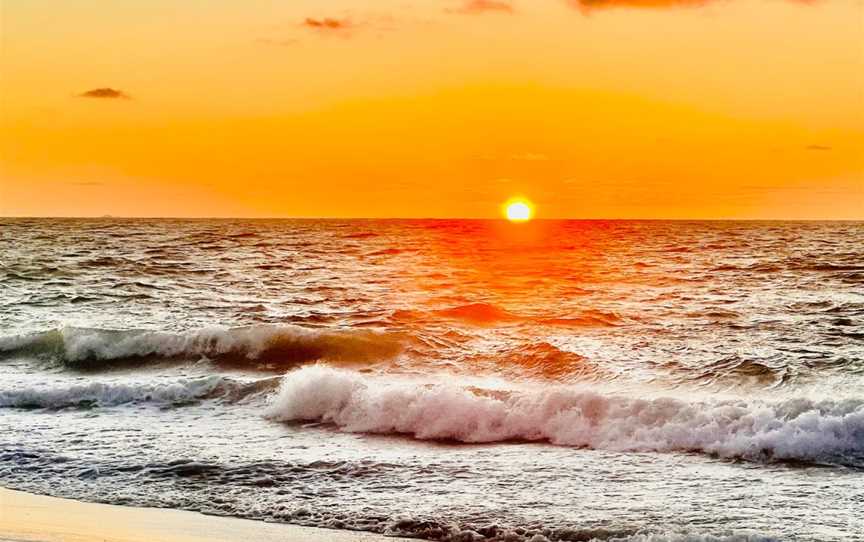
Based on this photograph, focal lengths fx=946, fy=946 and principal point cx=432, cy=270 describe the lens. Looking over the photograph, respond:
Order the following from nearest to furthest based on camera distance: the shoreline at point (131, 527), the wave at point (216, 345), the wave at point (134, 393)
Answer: the shoreline at point (131, 527) < the wave at point (134, 393) < the wave at point (216, 345)

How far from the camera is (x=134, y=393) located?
Answer: 18.3m

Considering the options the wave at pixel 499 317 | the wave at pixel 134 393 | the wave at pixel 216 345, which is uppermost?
the wave at pixel 499 317

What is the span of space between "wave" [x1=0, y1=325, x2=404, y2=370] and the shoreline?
10.6m

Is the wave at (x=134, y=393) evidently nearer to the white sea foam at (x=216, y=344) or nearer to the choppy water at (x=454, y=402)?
the choppy water at (x=454, y=402)

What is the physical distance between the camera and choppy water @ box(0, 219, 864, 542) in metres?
11.1

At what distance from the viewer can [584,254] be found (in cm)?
5169

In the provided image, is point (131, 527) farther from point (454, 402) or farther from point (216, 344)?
point (216, 344)

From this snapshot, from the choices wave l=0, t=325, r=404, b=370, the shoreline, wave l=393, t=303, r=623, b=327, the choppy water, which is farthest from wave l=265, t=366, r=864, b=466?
wave l=393, t=303, r=623, b=327

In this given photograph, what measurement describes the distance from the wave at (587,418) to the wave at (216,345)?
462 centimetres

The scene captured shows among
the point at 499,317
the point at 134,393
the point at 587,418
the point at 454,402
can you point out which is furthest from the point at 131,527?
the point at 499,317

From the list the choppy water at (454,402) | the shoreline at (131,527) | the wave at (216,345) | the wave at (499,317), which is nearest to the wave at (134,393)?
the choppy water at (454,402)

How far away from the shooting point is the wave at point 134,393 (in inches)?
704

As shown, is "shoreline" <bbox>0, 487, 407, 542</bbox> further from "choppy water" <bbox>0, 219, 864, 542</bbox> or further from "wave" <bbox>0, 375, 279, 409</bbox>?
"wave" <bbox>0, 375, 279, 409</bbox>

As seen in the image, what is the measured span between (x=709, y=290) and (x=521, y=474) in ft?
71.1
